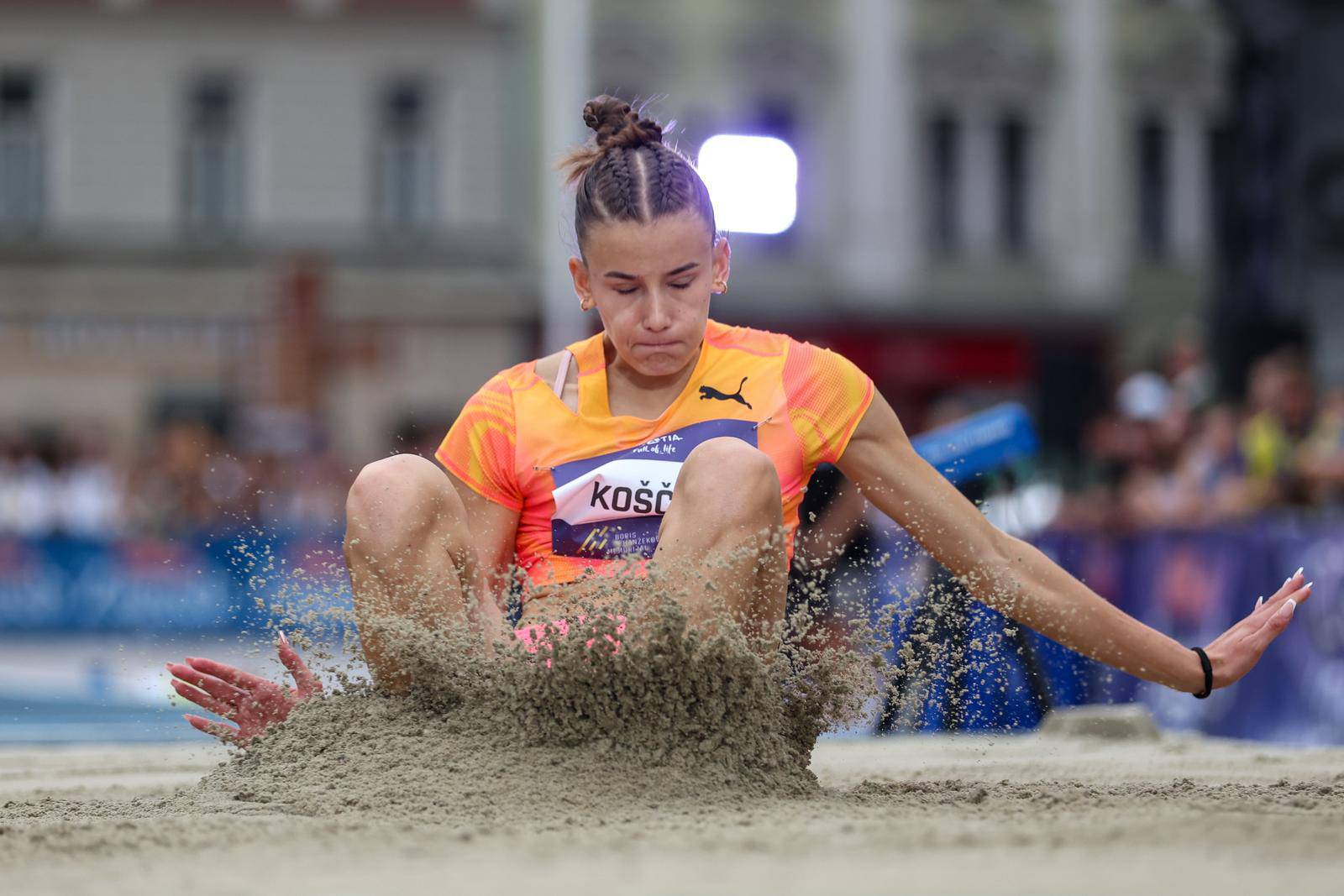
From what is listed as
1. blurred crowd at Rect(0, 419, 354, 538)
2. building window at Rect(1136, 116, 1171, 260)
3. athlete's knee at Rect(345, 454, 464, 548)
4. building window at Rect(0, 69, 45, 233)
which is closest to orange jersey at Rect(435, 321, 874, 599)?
athlete's knee at Rect(345, 454, 464, 548)

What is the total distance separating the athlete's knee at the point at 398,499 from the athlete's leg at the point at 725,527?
1.77 feet

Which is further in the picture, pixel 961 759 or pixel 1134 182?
pixel 1134 182

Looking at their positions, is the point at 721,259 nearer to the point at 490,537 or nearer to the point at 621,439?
the point at 621,439

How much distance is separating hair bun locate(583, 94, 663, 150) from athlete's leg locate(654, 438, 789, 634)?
0.91m

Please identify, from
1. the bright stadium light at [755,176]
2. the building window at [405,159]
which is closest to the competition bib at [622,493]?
the bright stadium light at [755,176]

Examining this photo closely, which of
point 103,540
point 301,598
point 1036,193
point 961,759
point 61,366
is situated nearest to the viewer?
point 301,598

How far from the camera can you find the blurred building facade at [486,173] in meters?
28.3

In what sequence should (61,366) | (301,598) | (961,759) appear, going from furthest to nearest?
(61,366)
(961,759)
(301,598)

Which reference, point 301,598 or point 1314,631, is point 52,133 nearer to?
point 1314,631

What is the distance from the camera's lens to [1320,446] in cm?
945

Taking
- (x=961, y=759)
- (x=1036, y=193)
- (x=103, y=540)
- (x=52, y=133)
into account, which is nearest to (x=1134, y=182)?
(x=1036, y=193)

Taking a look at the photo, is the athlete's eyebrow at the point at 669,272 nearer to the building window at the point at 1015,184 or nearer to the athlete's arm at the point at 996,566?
the athlete's arm at the point at 996,566

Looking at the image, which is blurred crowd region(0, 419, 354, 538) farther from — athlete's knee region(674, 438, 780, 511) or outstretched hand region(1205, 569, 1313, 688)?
athlete's knee region(674, 438, 780, 511)

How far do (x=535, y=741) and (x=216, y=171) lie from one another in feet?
86.2
